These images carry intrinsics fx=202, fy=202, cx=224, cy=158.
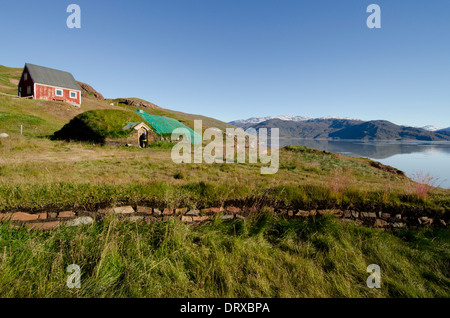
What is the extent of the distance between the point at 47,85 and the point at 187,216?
5322 cm

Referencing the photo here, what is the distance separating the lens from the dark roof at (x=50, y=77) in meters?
40.6

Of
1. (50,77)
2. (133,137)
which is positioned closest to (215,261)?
(133,137)

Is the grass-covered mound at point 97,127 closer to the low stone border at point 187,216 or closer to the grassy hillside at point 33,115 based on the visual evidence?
the grassy hillside at point 33,115

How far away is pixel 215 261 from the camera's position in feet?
10.9

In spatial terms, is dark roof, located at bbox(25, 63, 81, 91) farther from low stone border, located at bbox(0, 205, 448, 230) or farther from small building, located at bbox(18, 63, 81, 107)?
low stone border, located at bbox(0, 205, 448, 230)

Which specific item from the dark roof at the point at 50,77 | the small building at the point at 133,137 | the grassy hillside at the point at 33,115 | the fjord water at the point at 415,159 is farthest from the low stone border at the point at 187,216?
the dark roof at the point at 50,77

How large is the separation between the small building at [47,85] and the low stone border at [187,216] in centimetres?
5065

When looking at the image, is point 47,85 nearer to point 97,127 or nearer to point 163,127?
point 163,127

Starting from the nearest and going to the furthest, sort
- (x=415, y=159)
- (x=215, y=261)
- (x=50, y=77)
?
(x=215, y=261) → (x=415, y=159) → (x=50, y=77)

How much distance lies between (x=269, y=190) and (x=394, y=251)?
3028mm

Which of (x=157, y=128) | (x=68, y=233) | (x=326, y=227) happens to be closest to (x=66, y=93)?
(x=157, y=128)

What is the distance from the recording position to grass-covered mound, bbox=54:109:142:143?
19.6 metres
